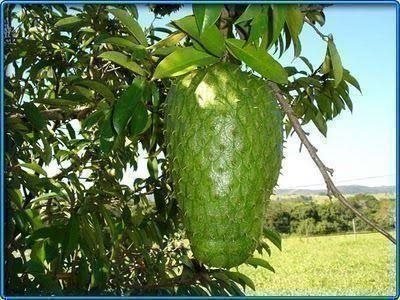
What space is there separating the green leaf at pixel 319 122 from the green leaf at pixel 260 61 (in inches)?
30.9

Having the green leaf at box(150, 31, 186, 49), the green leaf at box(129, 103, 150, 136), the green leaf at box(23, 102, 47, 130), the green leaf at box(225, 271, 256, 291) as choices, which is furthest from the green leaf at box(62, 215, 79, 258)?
the green leaf at box(150, 31, 186, 49)

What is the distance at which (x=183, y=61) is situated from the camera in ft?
3.56

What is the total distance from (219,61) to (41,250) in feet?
3.62

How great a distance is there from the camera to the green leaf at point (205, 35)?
3.41 feet

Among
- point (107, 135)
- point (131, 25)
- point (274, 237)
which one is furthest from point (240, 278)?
point (131, 25)

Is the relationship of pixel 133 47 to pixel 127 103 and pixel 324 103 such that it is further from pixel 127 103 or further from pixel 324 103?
pixel 324 103

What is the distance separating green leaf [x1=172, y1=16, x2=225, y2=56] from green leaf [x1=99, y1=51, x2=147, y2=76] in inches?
12.1

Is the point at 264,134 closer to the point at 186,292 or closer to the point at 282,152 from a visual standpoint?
the point at 282,152

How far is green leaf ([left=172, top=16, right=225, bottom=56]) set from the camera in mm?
1039

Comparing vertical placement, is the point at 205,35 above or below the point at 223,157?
above

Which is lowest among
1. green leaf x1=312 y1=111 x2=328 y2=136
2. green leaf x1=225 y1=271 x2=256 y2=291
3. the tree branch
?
green leaf x1=225 y1=271 x2=256 y2=291

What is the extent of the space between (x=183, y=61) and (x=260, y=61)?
0.16 metres

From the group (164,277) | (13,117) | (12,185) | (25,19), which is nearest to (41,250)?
(12,185)

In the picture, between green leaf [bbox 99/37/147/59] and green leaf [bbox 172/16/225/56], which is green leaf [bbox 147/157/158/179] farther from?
green leaf [bbox 172/16/225/56]
